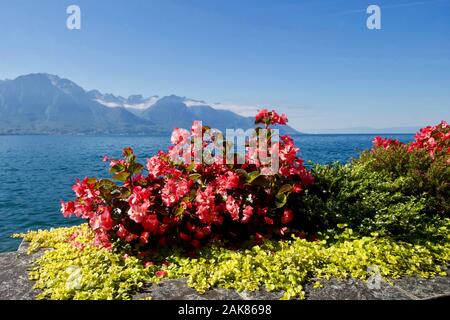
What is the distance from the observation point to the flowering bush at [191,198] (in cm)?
507

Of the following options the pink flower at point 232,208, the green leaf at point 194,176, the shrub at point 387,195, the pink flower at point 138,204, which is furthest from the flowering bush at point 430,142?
the pink flower at point 138,204

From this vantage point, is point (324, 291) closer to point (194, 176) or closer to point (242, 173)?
point (242, 173)

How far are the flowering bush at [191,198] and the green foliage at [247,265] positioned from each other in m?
0.32

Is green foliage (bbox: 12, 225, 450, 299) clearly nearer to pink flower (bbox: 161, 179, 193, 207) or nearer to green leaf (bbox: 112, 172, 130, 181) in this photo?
pink flower (bbox: 161, 179, 193, 207)

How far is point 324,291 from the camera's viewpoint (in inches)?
161

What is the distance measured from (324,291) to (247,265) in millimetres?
976

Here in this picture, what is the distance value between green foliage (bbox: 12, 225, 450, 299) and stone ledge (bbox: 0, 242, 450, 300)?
3.7 inches

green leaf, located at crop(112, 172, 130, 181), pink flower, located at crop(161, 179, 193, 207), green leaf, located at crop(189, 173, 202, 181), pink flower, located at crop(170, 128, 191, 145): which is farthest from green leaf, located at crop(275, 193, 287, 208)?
green leaf, located at crop(112, 172, 130, 181)

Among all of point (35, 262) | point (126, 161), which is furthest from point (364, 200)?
point (35, 262)

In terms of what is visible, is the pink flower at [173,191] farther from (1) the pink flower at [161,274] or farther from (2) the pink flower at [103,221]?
(1) the pink flower at [161,274]

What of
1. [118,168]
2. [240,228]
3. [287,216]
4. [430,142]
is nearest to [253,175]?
[287,216]

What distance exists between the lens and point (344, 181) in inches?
240
